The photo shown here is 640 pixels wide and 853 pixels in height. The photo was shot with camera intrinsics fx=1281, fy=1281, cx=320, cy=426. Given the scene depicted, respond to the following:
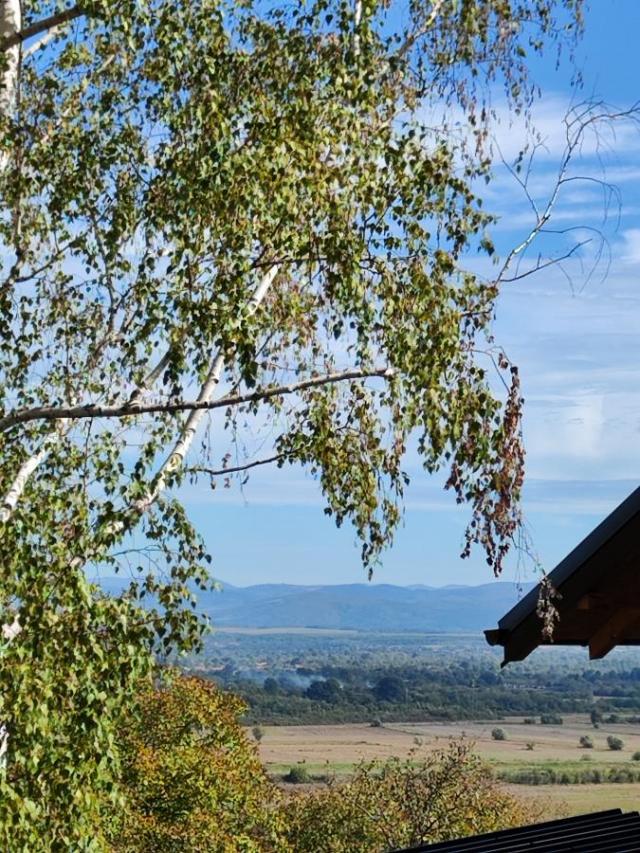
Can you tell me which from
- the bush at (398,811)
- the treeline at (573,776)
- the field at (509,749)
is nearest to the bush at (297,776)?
the field at (509,749)

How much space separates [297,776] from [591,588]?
239 ft

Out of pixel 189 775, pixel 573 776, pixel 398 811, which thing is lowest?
pixel 573 776

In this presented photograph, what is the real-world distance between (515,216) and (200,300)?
91.4 inches

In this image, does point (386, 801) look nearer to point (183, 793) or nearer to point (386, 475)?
point (183, 793)

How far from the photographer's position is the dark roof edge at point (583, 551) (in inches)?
184

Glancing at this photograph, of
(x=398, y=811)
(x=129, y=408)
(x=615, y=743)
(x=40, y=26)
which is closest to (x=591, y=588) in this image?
(x=129, y=408)

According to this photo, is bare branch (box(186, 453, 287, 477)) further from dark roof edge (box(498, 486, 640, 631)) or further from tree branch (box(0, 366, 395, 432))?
dark roof edge (box(498, 486, 640, 631))

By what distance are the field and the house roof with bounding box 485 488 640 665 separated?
66737mm

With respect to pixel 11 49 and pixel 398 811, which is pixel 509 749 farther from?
pixel 11 49

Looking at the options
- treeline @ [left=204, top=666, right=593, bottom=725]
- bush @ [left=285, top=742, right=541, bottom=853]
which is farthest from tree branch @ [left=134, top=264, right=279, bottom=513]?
treeline @ [left=204, top=666, right=593, bottom=725]

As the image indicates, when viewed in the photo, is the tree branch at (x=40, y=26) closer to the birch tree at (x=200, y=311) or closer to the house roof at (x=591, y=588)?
the birch tree at (x=200, y=311)

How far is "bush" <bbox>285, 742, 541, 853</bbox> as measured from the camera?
123 ft

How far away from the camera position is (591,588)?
4.87 meters

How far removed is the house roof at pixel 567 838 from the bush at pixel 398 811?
30.5m
